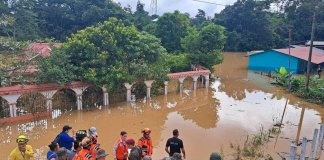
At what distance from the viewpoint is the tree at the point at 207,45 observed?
2461 centimetres

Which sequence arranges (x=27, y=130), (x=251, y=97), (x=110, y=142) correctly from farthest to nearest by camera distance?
(x=251, y=97), (x=27, y=130), (x=110, y=142)

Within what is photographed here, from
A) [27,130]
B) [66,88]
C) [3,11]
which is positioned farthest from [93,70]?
[3,11]

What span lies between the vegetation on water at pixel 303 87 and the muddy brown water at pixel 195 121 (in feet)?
2.69

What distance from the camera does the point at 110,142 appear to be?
41.1 ft

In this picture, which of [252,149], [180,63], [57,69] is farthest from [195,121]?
[180,63]

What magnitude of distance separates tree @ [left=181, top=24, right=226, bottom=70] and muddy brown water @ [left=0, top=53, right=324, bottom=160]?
3317mm

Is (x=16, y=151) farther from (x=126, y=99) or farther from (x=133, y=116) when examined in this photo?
(x=126, y=99)

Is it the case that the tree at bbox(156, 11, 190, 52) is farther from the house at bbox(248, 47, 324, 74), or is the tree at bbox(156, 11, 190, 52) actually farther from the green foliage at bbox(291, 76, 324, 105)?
the green foliage at bbox(291, 76, 324, 105)

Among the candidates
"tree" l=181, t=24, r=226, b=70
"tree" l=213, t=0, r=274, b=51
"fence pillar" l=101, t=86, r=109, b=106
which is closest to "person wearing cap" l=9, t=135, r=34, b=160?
"fence pillar" l=101, t=86, r=109, b=106

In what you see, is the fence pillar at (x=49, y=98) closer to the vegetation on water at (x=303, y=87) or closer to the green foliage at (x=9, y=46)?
the green foliage at (x=9, y=46)

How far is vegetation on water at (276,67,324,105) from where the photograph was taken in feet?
65.5

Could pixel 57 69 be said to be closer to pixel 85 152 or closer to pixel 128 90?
pixel 128 90

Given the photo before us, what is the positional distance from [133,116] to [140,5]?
37946 millimetres

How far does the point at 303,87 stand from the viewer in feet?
71.4
